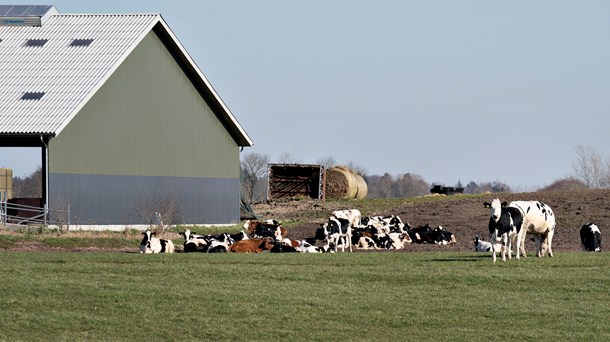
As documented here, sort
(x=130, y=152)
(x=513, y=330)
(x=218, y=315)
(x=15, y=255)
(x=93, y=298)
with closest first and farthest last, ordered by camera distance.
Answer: (x=513, y=330) < (x=218, y=315) < (x=93, y=298) < (x=15, y=255) < (x=130, y=152)

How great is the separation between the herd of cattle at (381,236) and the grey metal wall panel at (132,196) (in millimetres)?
4005

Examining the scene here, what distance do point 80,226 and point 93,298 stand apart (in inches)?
968

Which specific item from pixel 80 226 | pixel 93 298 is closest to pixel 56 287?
pixel 93 298

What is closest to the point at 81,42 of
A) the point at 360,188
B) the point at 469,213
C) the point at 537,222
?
the point at 469,213

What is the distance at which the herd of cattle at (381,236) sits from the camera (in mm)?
29094

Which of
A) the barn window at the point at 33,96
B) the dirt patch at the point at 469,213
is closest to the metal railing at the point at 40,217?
the barn window at the point at 33,96

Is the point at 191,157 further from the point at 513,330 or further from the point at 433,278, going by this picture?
the point at 513,330

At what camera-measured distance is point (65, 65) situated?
168ft

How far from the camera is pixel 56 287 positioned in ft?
74.6

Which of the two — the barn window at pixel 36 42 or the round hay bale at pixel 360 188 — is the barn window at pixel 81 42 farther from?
the round hay bale at pixel 360 188

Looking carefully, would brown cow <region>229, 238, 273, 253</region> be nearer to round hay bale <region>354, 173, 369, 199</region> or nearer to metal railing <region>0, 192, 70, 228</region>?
metal railing <region>0, 192, 70, 228</region>

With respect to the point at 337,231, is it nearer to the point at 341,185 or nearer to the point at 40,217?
the point at 40,217

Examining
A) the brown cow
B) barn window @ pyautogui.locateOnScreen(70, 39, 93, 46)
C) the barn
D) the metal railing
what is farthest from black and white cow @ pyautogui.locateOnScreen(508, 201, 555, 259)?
barn window @ pyautogui.locateOnScreen(70, 39, 93, 46)

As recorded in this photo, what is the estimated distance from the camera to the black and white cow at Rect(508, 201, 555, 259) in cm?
2941
